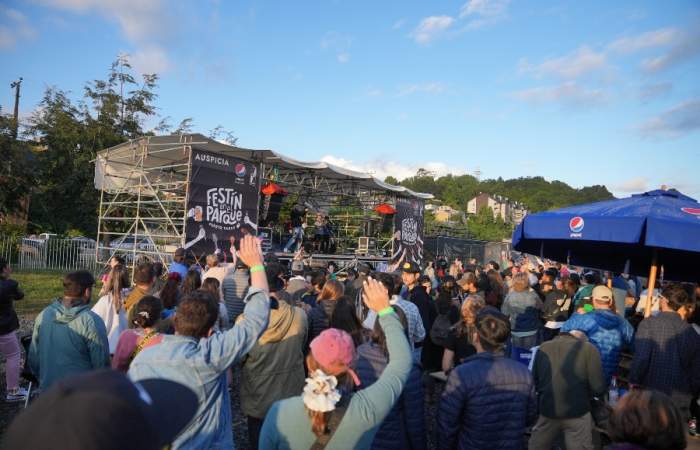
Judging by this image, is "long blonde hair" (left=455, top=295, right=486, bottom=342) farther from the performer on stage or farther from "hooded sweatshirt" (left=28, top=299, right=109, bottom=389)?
the performer on stage

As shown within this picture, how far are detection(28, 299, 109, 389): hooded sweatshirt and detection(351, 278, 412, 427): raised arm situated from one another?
227cm

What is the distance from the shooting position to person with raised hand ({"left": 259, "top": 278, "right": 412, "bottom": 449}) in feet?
5.71

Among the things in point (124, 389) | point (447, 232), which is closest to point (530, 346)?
point (124, 389)

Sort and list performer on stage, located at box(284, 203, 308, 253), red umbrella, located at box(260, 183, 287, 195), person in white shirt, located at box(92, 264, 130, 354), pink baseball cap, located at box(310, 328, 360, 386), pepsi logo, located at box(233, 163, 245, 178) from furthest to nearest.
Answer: performer on stage, located at box(284, 203, 308, 253) → red umbrella, located at box(260, 183, 287, 195) → pepsi logo, located at box(233, 163, 245, 178) → person in white shirt, located at box(92, 264, 130, 354) → pink baseball cap, located at box(310, 328, 360, 386)

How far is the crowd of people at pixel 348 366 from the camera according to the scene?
162cm

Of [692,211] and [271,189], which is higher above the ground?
[271,189]

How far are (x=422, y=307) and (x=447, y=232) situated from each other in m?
26.4

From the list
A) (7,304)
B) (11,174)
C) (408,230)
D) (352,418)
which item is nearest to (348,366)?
(352,418)

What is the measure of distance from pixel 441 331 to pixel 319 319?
138 cm

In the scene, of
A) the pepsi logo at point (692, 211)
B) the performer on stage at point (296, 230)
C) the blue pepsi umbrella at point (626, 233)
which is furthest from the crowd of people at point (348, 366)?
the performer on stage at point (296, 230)

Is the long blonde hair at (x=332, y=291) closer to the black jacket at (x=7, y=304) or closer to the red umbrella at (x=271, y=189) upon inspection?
the black jacket at (x=7, y=304)

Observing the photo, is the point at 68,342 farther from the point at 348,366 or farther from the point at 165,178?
the point at 165,178

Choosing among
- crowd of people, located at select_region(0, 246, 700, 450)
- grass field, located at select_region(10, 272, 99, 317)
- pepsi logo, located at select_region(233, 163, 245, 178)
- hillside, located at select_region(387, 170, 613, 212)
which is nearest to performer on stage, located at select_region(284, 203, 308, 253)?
pepsi logo, located at select_region(233, 163, 245, 178)

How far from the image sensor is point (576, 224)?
4.45 metres
